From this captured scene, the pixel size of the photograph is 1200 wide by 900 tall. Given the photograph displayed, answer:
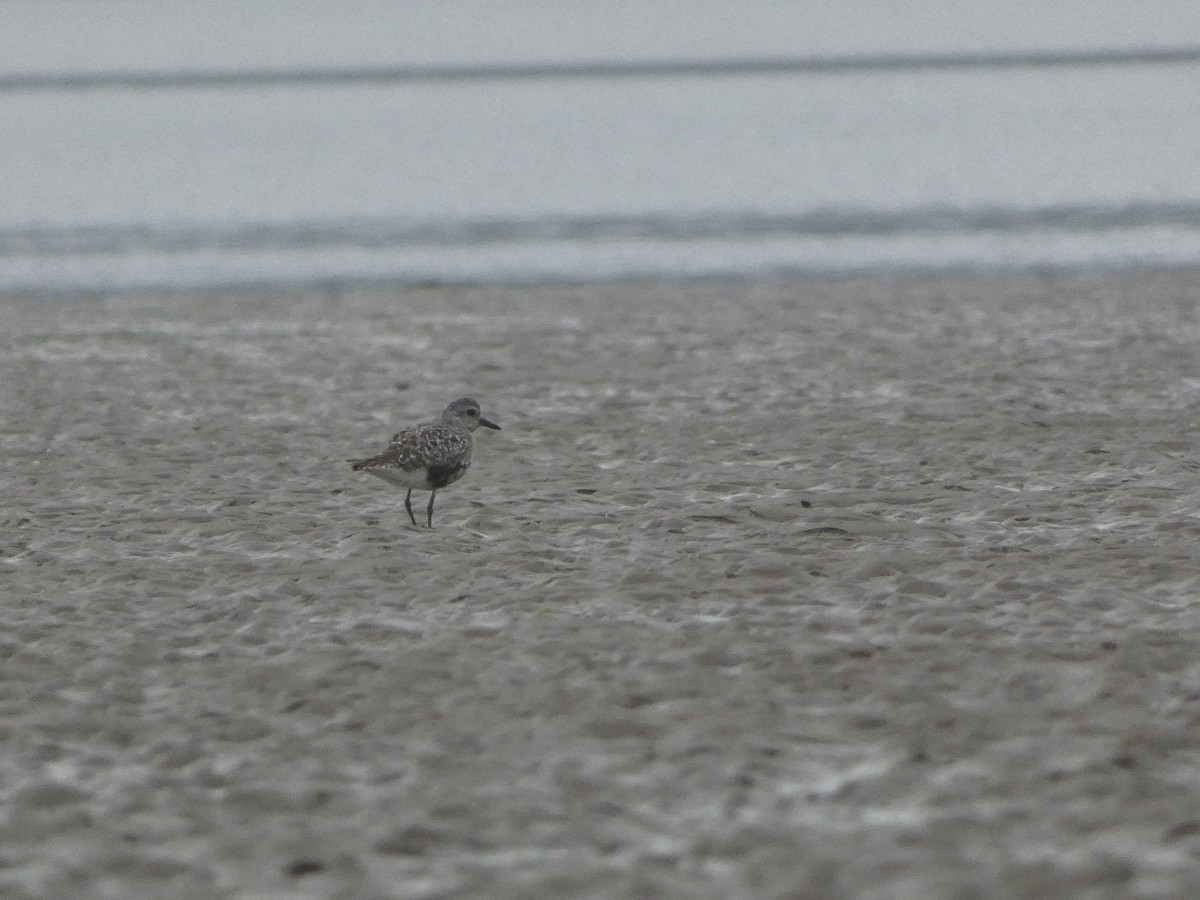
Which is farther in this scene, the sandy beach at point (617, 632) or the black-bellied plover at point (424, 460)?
the black-bellied plover at point (424, 460)

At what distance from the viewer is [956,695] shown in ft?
23.0

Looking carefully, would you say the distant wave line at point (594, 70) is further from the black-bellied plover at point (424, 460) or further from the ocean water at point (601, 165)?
the black-bellied plover at point (424, 460)

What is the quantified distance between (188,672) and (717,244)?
57.4ft

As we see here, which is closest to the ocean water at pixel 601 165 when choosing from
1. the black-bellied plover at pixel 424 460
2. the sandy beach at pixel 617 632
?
the sandy beach at pixel 617 632

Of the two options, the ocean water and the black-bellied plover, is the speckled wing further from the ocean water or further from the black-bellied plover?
the ocean water

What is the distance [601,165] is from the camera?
38.6 m

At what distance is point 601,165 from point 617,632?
3140 centimetres

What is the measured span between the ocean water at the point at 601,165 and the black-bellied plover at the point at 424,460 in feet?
37.5

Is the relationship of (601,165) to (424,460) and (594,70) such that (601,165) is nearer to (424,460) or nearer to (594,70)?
(424,460)

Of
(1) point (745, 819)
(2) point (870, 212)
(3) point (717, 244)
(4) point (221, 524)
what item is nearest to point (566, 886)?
(1) point (745, 819)

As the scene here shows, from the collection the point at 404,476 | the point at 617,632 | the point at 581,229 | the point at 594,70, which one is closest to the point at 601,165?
the point at 581,229

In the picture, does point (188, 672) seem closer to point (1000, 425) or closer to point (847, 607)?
point (847, 607)

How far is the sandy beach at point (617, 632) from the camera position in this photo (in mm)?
5785

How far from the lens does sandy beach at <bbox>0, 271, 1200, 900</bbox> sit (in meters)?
5.79
